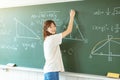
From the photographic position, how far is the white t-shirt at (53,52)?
341 cm

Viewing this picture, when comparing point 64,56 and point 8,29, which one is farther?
point 8,29

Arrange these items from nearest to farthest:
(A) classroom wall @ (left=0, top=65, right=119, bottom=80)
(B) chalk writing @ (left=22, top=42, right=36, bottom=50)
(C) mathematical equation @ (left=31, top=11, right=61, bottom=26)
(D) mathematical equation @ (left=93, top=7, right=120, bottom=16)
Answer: (D) mathematical equation @ (left=93, top=7, right=120, bottom=16) < (A) classroom wall @ (left=0, top=65, right=119, bottom=80) < (C) mathematical equation @ (left=31, top=11, right=61, bottom=26) < (B) chalk writing @ (left=22, top=42, right=36, bottom=50)

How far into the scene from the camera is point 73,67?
353 cm

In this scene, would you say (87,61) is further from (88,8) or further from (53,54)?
(88,8)

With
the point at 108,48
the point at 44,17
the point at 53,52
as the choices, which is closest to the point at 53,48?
the point at 53,52

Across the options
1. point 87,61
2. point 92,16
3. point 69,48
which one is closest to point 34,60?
point 69,48

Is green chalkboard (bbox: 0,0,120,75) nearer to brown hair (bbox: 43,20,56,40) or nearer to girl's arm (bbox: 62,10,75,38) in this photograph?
girl's arm (bbox: 62,10,75,38)

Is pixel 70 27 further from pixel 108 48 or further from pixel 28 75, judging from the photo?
pixel 28 75

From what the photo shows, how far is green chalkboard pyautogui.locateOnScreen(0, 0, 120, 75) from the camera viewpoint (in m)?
3.19

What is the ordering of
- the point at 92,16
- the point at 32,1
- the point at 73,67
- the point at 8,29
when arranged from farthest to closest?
1. the point at 8,29
2. the point at 32,1
3. the point at 73,67
4. the point at 92,16

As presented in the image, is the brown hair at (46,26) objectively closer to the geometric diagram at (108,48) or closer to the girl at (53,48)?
the girl at (53,48)

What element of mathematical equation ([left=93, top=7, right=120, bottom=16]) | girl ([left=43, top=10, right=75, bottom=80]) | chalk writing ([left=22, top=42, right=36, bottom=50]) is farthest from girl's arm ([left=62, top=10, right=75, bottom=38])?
chalk writing ([left=22, top=42, right=36, bottom=50])

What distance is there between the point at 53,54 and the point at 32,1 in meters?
1.07

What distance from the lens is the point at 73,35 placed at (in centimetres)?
349
